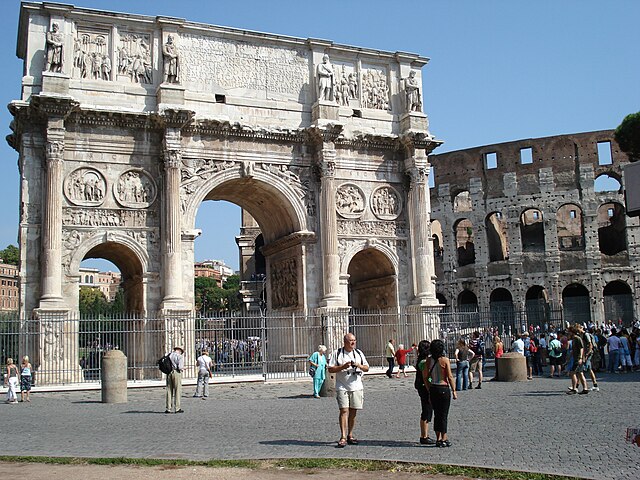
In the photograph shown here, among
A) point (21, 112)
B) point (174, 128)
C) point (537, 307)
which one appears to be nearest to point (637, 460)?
point (174, 128)

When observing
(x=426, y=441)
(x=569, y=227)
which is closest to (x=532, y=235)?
(x=569, y=227)

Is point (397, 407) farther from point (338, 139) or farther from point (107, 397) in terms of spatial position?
point (338, 139)

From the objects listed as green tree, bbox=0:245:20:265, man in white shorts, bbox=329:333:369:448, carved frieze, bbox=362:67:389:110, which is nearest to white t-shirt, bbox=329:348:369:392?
man in white shorts, bbox=329:333:369:448

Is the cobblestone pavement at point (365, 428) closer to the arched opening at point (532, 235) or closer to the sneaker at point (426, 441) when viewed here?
the sneaker at point (426, 441)

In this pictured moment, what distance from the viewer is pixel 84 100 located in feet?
66.6

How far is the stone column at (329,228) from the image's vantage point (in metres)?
21.9

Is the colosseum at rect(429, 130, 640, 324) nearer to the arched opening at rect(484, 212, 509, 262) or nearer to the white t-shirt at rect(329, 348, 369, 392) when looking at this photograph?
the arched opening at rect(484, 212, 509, 262)

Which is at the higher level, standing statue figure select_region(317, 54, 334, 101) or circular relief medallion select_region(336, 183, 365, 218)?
standing statue figure select_region(317, 54, 334, 101)

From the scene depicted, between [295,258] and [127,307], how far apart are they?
5376 mm

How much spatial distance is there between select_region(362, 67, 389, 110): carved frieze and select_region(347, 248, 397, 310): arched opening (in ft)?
16.0

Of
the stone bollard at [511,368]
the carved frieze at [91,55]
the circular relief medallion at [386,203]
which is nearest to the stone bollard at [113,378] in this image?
the stone bollard at [511,368]

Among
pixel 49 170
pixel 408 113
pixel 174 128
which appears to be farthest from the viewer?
pixel 408 113

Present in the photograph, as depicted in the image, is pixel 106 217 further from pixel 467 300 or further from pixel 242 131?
pixel 467 300

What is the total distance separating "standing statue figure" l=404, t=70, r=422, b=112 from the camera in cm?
2414
